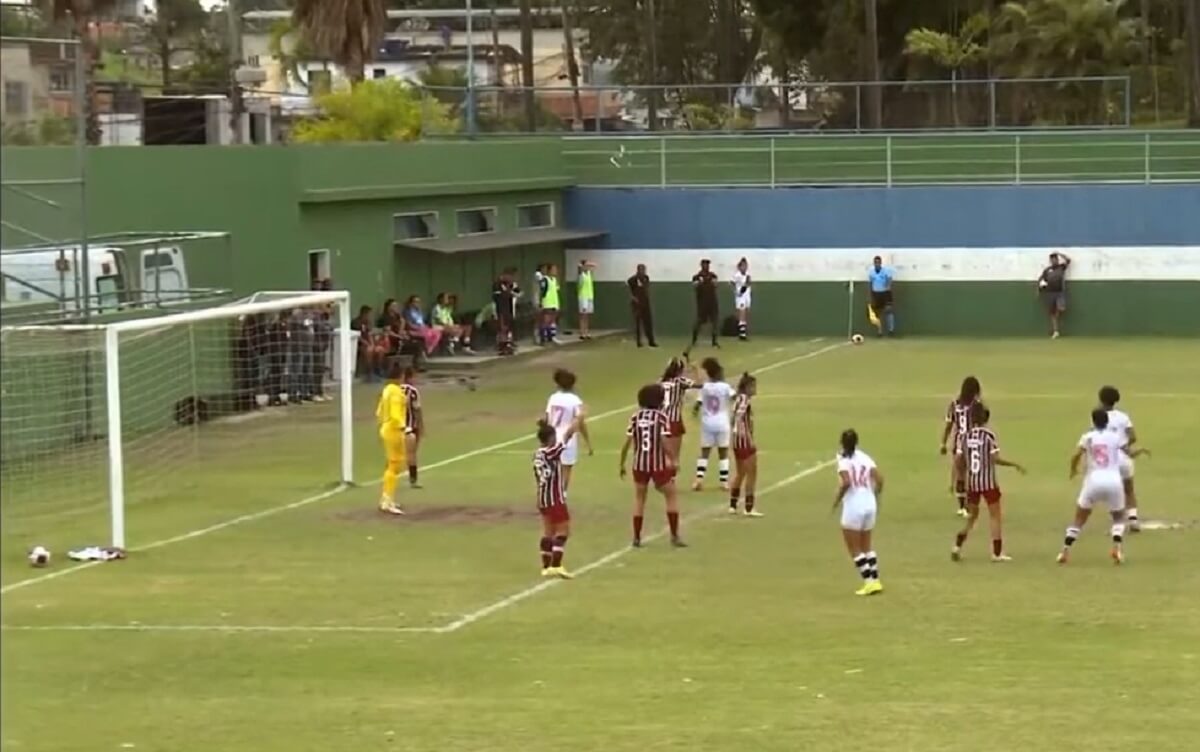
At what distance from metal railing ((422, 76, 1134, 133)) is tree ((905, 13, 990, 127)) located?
302 inches

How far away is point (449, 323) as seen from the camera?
4334cm

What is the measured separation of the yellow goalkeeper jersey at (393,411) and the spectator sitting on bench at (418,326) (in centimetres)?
1684

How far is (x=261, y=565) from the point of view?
2050 centimetres

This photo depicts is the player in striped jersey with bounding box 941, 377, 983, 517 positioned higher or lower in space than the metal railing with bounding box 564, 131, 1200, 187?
lower

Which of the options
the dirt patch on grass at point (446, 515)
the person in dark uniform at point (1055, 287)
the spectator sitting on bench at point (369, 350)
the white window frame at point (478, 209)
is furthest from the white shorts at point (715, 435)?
the person in dark uniform at point (1055, 287)

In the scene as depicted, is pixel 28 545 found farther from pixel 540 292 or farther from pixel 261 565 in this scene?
pixel 540 292

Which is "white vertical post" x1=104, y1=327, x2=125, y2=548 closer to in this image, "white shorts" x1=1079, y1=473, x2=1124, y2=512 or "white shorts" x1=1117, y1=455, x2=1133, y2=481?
"white shorts" x1=1079, y1=473, x2=1124, y2=512

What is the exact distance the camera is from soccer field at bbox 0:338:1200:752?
13.3m

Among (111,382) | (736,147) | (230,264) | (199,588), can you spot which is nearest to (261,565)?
(199,588)

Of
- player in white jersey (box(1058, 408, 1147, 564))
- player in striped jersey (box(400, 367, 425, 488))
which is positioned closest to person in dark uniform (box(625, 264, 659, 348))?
player in striped jersey (box(400, 367, 425, 488))

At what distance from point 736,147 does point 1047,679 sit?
38.1 metres

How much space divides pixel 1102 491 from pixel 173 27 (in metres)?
63.7

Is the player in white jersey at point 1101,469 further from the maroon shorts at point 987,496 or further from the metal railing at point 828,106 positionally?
the metal railing at point 828,106

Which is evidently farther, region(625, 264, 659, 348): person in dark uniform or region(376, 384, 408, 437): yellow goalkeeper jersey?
region(625, 264, 659, 348): person in dark uniform
